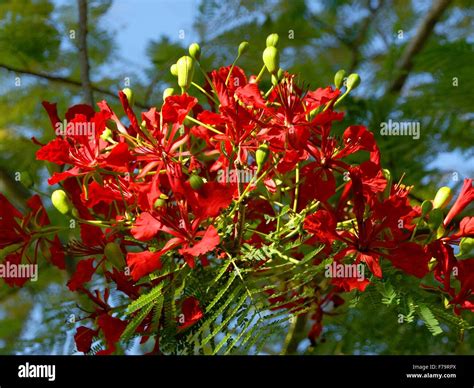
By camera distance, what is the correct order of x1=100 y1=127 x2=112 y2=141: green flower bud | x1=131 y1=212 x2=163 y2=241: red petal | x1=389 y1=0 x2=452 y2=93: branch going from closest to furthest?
x1=131 y1=212 x2=163 y2=241: red petal, x1=100 y1=127 x2=112 y2=141: green flower bud, x1=389 y1=0 x2=452 y2=93: branch

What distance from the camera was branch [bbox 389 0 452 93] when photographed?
7.06 ft

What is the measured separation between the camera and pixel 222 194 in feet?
2.97

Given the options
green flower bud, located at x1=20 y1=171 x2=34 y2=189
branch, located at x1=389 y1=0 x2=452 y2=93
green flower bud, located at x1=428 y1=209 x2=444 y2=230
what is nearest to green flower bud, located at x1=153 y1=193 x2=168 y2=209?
green flower bud, located at x1=20 y1=171 x2=34 y2=189

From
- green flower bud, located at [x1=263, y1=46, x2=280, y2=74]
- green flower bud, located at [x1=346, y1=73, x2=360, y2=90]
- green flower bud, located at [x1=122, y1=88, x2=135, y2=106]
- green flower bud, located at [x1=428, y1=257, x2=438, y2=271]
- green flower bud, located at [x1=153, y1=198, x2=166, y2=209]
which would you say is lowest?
green flower bud, located at [x1=428, y1=257, x2=438, y2=271]

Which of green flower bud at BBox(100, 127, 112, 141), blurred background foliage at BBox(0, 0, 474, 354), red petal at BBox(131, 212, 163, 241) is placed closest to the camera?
red petal at BBox(131, 212, 163, 241)

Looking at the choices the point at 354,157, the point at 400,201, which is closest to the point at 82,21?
the point at 354,157

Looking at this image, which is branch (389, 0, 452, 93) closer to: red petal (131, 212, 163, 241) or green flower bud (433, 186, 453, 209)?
green flower bud (433, 186, 453, 209)

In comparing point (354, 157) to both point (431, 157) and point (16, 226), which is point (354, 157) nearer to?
point (431, 157)

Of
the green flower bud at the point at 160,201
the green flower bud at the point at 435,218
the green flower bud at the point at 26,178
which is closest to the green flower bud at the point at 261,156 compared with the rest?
the green flower bud at the point at 160,201

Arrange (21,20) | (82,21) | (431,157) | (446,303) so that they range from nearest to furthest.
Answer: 1. (446,303)
2. (82,21)
3. (431,157)
4. (21,20)

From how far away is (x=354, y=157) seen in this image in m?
1.70

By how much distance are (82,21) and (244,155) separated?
31.0 inches

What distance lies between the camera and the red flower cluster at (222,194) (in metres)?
0.94

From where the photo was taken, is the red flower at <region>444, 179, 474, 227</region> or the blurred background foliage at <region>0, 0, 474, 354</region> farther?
the blurred background foliage at <region>0, 0, 474, 354</region>
